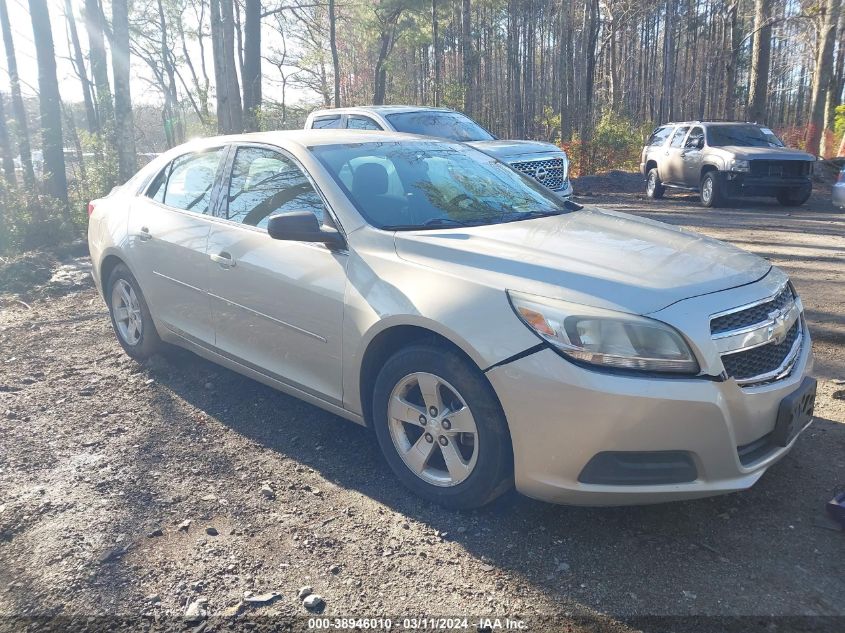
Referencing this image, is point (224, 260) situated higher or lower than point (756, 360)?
higher

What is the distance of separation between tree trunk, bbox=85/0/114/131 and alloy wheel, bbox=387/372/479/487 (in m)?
13.4

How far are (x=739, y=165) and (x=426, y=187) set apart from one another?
39.4 ft

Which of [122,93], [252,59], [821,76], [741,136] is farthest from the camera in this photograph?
[252,59]

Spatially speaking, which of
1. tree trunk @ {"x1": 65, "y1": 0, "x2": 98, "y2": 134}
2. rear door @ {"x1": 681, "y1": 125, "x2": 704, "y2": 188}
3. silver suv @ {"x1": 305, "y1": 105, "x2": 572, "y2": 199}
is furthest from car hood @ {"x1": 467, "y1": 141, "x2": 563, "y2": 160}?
tree trunk @ {"x1": 65, "y1": 0, "x2": 98, "y2": 134}

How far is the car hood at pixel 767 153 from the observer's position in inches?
547

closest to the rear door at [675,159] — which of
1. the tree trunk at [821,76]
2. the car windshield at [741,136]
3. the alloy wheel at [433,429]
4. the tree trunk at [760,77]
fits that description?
the car windshield at [741,136]

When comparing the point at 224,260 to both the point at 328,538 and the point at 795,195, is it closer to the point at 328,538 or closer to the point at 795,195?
the point at 328,538

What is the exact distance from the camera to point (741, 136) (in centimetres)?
1509

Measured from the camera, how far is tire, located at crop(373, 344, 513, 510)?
300 centimetres

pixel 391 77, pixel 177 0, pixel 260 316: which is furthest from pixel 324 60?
pixel 260 316

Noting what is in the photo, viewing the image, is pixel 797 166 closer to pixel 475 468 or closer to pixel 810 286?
pixel 810 286

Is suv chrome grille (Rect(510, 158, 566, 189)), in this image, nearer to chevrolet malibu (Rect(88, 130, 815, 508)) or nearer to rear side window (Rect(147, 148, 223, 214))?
chevrolet malibu (Rect(88, 130, 815, 508))

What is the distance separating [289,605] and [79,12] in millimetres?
36208

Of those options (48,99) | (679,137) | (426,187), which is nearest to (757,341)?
(426,187)
